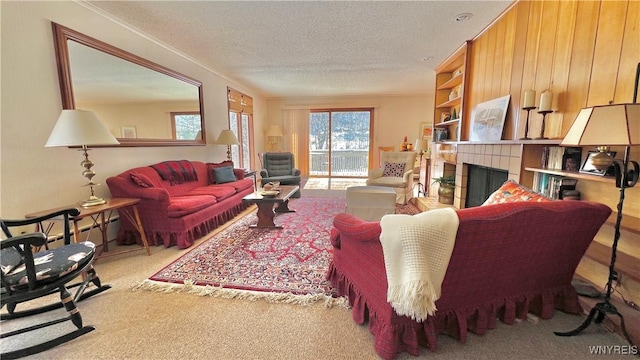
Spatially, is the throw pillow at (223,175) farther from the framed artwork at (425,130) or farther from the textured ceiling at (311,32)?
the framed artwork at (425,130)

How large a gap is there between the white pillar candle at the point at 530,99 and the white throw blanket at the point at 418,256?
1.91m

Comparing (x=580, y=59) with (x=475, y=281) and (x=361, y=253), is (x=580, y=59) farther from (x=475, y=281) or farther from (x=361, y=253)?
(x=361, y=253)

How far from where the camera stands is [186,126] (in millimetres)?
4031

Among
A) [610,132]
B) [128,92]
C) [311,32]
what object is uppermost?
[311,32]

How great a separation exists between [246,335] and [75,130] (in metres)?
2.11

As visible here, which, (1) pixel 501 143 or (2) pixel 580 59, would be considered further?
(1) pixel 501 143

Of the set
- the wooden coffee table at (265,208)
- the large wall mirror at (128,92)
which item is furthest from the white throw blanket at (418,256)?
the large wall mirror at (128,92)

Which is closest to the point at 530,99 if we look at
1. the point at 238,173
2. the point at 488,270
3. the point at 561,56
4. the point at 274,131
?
the point at 561,56

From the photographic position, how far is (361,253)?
56.7 inches

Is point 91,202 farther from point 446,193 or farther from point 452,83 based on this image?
point 452,83

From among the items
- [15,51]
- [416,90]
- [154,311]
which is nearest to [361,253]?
[154,311]

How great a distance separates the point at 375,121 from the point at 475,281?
6.46 metres

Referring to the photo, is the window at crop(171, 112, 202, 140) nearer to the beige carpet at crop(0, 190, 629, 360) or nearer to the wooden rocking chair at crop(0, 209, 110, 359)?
the wooden rocking chair at crop(0, 209, 110, 359)

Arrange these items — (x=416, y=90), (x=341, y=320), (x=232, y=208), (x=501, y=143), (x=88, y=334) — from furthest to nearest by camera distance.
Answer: (x=416, y=90) < (x=232, y=208) < (x=501, y=143) < (x=341, y=320) < (x=88, y=334)
